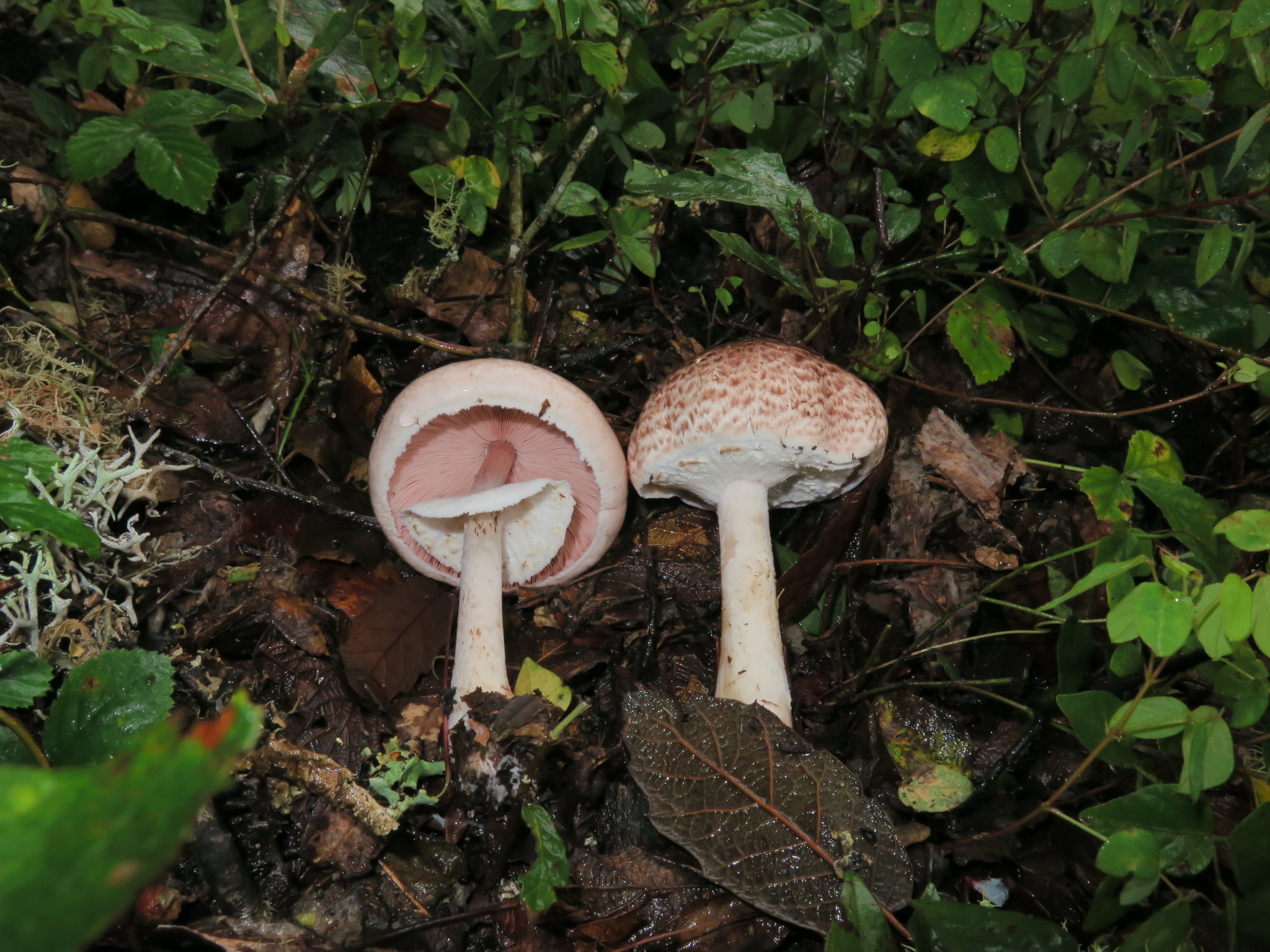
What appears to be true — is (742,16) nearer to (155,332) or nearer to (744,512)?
(744,512)

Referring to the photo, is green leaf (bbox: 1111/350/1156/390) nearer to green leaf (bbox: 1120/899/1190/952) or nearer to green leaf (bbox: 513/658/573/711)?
green leaf (bbox: 1120/899/1190/952)

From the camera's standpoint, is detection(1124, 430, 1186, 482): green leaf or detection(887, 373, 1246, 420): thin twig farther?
detection(887, 373, 1246, 420): thin twig

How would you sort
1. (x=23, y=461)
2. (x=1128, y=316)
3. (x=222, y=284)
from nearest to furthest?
(x=23, y=461), (x=1128, y=316), (x=222, y=284)

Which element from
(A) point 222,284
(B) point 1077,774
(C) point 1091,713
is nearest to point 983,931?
(B) point 1077,774

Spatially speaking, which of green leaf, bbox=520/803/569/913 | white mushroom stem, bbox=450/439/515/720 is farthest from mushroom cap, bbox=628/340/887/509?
green leaf, bbox=520/803/569/913

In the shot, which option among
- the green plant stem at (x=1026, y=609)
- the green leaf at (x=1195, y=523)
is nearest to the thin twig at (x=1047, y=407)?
the green leaf at (x=1195, y=523)

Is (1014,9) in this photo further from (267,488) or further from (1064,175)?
(267,488)
